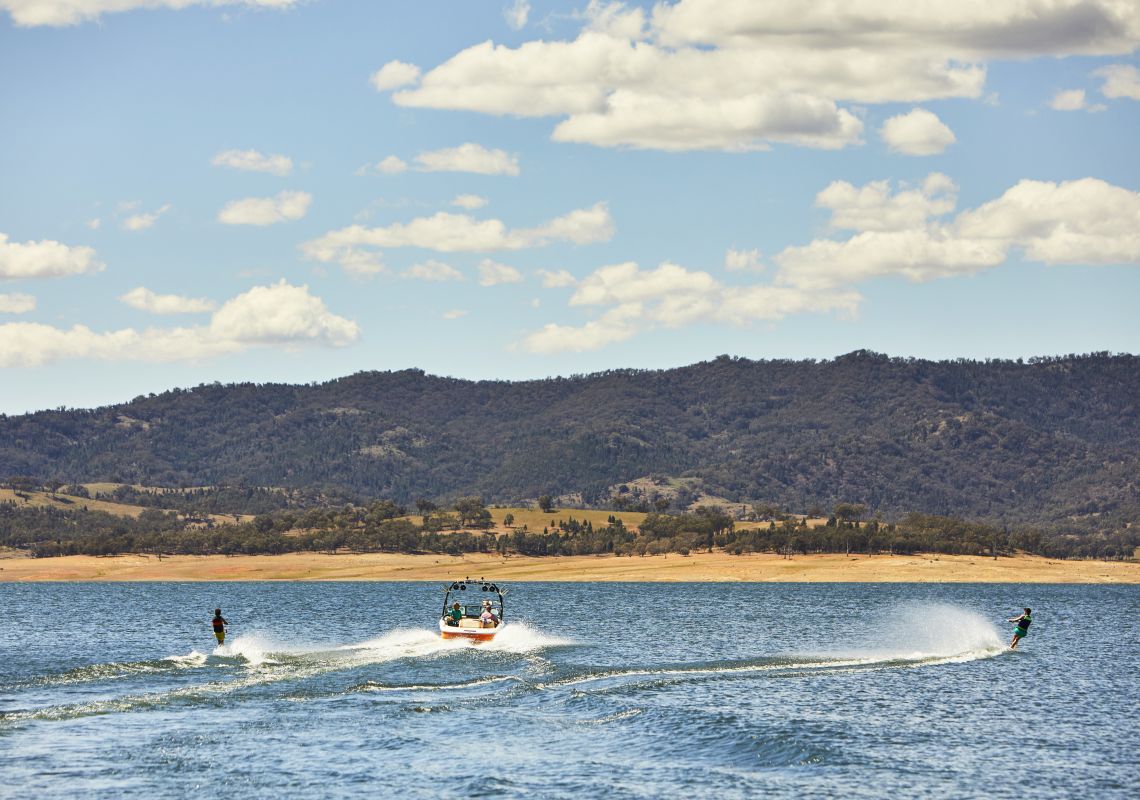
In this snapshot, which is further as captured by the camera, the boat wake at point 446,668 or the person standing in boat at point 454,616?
the person standing in boat at point 454,616

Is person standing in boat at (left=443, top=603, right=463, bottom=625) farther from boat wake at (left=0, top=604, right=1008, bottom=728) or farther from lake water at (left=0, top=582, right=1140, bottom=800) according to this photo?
lake water at (left=0, top=582, right=1140, bottom=800)

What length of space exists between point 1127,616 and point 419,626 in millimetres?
58443

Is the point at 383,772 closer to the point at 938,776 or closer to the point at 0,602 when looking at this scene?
the point at 938,776

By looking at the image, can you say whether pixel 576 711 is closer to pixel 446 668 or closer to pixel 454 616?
pixel 446 668

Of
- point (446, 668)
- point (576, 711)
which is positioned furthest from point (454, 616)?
point (576, 711)

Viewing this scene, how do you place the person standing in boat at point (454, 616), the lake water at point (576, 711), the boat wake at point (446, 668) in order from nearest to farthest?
the lake water at point (576, 711) → the boat wake at point (446, 668) → the person standing in boat at point (454, 616)

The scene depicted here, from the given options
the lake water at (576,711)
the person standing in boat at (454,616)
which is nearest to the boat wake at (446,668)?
the lake water at (576,711)

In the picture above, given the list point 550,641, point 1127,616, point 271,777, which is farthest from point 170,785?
point 1127,616

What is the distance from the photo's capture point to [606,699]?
204 ft

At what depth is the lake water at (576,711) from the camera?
152 ft

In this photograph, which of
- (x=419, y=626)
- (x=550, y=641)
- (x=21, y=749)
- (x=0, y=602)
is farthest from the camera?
(x=0, y=602)

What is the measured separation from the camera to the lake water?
152 ft

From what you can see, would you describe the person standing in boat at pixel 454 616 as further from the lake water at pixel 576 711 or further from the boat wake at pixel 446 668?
the lake water at pixel 576 711

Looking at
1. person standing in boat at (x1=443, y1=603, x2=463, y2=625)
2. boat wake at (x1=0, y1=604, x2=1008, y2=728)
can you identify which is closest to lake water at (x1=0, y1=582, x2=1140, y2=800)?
boat wake at (x1=0, y1=604, x2=1008, y2=728)
